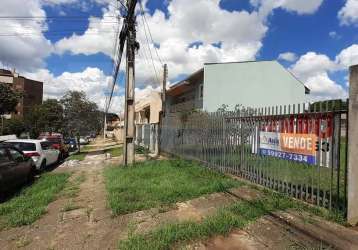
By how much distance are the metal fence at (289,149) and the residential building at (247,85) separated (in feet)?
45.0

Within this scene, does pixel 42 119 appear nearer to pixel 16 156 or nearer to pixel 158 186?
pixel 16 156

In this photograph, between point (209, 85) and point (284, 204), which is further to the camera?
point (209, 85)

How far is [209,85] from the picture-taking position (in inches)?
981

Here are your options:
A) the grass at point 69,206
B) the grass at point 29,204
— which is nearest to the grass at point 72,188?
the grass at point 29,204

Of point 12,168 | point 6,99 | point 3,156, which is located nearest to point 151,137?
point 12,168

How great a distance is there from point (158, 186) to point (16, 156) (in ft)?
15.0

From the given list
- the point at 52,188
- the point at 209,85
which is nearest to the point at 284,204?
the point at 52,188

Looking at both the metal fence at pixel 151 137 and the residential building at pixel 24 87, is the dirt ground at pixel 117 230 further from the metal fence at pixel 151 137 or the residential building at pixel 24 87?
the residential building at pixel 24 87

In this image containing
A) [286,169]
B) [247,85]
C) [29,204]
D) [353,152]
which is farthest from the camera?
[247,85]

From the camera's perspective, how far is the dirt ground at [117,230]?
474 cm

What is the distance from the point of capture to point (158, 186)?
8.59m

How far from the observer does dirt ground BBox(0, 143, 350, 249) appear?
474 centimetres

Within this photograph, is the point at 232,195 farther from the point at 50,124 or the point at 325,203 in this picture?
the point at 50,124

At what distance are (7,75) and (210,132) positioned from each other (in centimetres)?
8651
